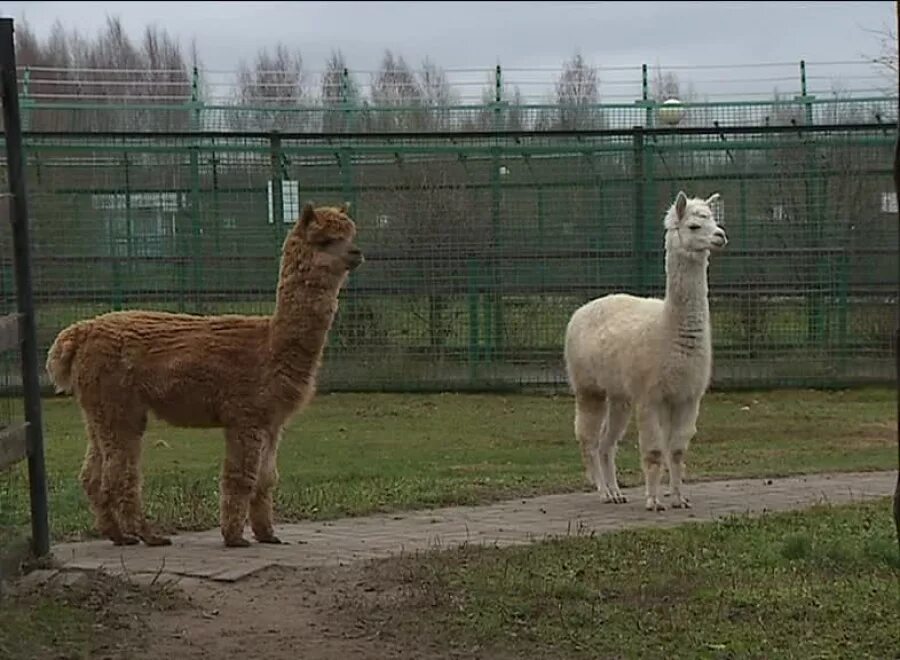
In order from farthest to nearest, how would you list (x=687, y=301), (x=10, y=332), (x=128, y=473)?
(x=687, y=301)
(x=128, y=473)
(x=10, y=332)

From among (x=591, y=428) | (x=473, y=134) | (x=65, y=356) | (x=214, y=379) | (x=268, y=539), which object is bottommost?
(x=268, y=539)

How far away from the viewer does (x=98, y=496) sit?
8.38 m

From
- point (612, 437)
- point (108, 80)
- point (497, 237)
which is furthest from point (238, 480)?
point (108, 80)

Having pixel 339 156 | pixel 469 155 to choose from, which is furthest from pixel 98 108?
pixel 469 155

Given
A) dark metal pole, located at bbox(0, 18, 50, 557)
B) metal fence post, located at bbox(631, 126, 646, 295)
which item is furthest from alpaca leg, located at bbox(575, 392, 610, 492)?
metal fence post, located at bbox(631, 126, 646, 295)

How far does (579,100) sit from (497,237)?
4066mm

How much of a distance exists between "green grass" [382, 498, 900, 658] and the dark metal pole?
180cm

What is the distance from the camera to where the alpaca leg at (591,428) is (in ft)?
35.7

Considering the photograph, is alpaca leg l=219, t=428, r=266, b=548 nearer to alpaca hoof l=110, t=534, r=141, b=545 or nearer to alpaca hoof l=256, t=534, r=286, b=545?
alpaca hoof l=256, t=534, r=286, b=545

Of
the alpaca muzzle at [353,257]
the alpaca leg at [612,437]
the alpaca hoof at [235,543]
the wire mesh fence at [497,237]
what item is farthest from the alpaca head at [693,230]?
the wire mesh fence at [497,237]

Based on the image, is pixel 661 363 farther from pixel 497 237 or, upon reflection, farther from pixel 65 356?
pixel 497 237

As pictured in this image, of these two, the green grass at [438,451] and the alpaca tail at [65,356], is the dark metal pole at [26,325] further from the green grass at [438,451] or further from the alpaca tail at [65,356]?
the alpaca tail at [65,356]

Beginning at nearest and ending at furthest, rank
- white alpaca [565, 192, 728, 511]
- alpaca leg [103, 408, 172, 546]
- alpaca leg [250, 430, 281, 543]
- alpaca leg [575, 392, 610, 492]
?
alpaca leg [103, 408, 172, 546]
alpaca leg [250, 430, 281, 543]
white alpaca [565, 192, 728, 511]
alpaca leg [575, 392, 610, 492]

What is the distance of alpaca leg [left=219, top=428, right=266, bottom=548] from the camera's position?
830 centimetres
